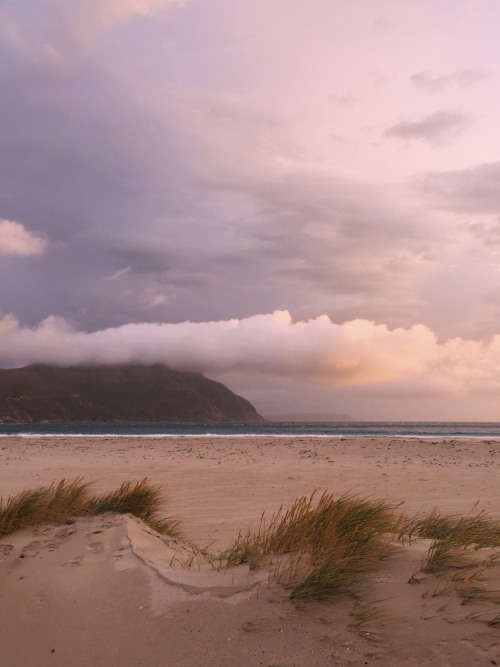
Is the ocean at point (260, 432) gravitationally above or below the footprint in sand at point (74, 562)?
below

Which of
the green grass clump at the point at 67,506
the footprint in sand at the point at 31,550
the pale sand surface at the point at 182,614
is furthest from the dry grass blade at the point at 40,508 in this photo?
the footprint in sand at the point at 31,550

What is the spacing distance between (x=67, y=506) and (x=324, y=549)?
4.00m

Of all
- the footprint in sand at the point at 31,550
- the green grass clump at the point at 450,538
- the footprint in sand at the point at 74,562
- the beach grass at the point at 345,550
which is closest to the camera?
the beach grass at the point at 345,550

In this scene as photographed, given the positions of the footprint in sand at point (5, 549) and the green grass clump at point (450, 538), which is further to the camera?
the footprint in sand at point (5, 549)

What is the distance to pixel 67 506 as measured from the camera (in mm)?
7113

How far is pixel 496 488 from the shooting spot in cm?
1383

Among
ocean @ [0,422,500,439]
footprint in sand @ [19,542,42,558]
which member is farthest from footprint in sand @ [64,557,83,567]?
ocean @ [0,422,500,439]

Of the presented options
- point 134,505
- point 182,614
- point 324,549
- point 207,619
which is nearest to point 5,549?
point 134,505

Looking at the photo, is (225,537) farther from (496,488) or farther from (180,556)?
(496,488)

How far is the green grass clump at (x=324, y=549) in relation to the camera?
4172mm

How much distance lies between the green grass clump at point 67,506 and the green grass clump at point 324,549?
2.38m

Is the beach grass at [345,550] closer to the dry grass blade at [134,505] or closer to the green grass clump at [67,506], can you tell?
the dry grass blade at [134,505]

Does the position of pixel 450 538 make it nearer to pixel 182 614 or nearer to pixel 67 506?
pixel 182 614

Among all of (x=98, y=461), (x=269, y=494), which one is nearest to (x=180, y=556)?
(x=269, y=494)
